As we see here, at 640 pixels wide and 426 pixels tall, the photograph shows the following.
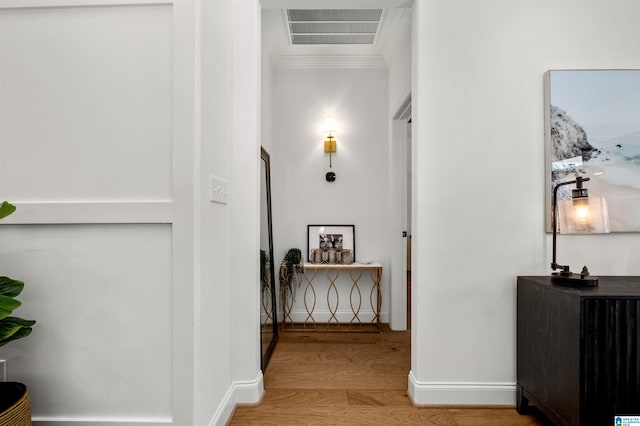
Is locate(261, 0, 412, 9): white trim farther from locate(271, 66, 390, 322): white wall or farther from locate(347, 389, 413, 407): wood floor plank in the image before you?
locate(347, 389, 413, 407): wood floor plank

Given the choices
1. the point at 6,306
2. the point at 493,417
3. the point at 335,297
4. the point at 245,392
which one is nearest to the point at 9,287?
the point at 6,306

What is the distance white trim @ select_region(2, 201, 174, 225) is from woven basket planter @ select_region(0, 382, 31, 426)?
2.17 ft

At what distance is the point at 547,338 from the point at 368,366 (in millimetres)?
1277

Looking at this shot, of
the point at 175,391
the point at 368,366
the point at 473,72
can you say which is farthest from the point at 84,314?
the point at 473,72

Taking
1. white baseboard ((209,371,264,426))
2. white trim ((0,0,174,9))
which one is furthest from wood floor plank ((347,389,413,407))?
white trim ((0,0,174,9))

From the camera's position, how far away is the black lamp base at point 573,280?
1770mm

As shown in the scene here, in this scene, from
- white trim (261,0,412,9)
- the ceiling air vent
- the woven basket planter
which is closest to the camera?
the woven basket planter

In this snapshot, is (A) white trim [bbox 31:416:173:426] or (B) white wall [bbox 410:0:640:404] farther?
(B) white wall [bbox 410:0:640:404]

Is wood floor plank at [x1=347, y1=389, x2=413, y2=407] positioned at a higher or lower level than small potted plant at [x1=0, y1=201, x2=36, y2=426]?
lower

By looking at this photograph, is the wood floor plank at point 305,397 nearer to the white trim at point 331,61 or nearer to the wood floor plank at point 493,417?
the wood floor plank at point 493,417

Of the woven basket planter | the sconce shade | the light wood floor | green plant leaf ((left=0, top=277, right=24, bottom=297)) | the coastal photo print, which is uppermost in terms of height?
the sconce shade

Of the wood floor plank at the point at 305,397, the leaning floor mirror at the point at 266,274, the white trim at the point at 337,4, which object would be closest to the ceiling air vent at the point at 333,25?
the white trim at the point at 337,4

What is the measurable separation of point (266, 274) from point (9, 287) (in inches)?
70.9

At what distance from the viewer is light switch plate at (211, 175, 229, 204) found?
1.77 meters
